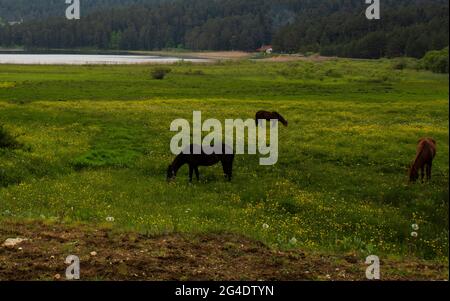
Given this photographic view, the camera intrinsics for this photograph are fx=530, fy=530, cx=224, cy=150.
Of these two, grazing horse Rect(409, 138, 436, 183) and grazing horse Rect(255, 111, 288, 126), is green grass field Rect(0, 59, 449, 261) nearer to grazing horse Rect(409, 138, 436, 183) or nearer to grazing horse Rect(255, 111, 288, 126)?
grazing horse Rect(409, 138, 436, 183)

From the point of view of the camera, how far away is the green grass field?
18.2 meters

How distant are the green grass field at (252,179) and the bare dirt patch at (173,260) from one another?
1.43 meters

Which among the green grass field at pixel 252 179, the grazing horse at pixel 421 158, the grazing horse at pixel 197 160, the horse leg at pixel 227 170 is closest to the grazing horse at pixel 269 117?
the green grass field at pixel 252 179

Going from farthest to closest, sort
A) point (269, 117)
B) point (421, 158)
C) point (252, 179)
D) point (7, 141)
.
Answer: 1. point (269, 117)
2. point (7, 141)
3. point (252, 179)
4. point (421, 158)

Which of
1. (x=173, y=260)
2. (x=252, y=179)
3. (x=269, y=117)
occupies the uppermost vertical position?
(x=269, y=117)

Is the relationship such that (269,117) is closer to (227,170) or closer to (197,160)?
(227,170)

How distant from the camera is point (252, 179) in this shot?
25766 millimetres

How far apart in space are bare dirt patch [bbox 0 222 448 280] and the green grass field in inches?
56.5

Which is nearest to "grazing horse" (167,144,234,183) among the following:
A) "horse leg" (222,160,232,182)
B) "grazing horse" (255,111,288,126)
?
"horse leg" (222,160,232,182)

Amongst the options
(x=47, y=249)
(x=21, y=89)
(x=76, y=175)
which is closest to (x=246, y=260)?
(x=47, y=249)

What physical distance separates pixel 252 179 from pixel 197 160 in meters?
2.84

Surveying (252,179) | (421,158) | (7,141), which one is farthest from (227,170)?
(7,141)

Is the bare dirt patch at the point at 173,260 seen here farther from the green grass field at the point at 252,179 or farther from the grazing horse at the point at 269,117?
the grazing horse at the point at 269,117

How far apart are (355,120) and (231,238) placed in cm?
3306
